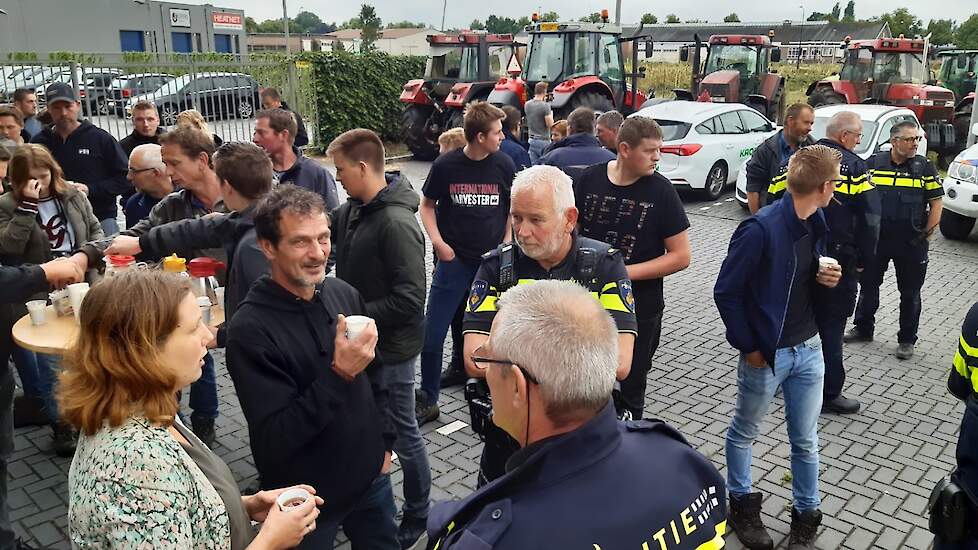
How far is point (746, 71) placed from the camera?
1855 centimetres

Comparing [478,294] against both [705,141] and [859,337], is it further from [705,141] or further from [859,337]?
[705,141]

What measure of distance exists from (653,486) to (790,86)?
4150cm

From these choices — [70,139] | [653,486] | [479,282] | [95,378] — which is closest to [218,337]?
[479,282]

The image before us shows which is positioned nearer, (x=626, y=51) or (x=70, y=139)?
(x=70, y=139)

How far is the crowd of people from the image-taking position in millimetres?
1640

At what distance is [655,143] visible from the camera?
4.05 metres

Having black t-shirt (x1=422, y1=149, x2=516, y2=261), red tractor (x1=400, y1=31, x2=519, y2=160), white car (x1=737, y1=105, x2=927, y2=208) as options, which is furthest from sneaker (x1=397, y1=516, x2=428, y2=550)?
red tractor (x1=400, y1=31, x2=519, y2=160)

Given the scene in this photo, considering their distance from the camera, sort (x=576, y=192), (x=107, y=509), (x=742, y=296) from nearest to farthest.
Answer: (x=107, y=509), (x=742, y=296), (x=576, y=192)

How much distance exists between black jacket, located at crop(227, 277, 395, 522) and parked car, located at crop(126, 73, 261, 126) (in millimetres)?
10624

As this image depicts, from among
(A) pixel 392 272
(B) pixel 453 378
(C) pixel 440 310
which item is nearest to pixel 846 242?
(C) pixel 440 310

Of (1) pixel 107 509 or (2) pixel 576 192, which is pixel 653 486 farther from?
(2) pixel 576 192

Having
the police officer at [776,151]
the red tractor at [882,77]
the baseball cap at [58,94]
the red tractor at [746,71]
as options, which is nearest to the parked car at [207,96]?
the baseball cap at [58,94]

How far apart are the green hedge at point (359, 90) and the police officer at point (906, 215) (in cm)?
1327

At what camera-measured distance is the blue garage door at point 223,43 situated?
167 feet
